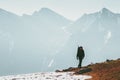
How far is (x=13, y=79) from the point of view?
2414 inches

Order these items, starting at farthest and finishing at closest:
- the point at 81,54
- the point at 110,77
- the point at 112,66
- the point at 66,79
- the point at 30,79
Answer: the point at 81,54 → the point at 112,66 → the point at 30,79 → the point at 66,79 → the point at 110,77

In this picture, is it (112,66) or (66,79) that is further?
(112,66)

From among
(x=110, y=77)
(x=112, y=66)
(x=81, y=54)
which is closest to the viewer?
(x=110, y=77)

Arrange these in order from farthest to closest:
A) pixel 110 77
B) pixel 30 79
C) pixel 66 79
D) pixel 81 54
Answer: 1. pixel 81 54
2. pixel 30 79
3. pixel 66 79
4. pixel 110 77

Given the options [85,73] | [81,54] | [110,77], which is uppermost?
[81,54]

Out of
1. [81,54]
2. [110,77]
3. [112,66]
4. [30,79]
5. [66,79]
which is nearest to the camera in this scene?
[110,77]

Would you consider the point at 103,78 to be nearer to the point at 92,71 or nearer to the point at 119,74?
the point at 119,74

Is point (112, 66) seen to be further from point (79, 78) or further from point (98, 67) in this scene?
point (79, 78)

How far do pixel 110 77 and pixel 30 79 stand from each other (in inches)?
583

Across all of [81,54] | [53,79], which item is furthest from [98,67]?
[53,79]

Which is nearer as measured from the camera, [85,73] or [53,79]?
[53,79]

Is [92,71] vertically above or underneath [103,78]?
above

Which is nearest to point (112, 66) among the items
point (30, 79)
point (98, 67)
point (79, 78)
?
point (98, 67)

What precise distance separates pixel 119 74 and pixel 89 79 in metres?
4.76
